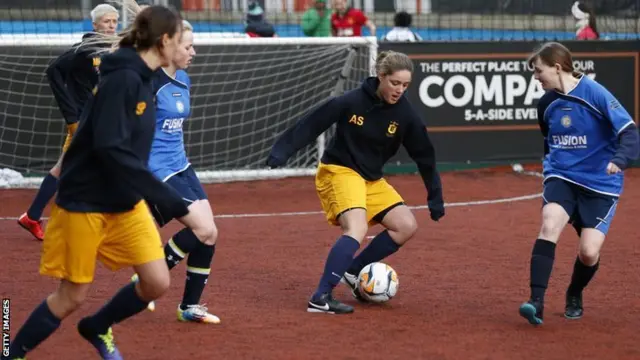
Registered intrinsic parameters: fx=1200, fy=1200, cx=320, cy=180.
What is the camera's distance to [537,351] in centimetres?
645

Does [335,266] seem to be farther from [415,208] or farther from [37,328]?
[415,208]

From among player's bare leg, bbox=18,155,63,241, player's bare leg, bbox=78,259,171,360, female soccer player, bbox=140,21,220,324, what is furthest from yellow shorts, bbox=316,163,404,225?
player's bare leg, bbox=18,155,63,241

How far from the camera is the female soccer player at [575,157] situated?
23.0 ft

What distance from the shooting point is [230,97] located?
13.9 meters

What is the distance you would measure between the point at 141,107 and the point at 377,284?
2.57 metres

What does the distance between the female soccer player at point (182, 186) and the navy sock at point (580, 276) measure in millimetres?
2175

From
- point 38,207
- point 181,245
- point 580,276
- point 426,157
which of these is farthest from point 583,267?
point 38,207

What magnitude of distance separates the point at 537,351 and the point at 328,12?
9.94m

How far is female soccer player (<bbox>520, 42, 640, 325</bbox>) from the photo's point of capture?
7.02 m

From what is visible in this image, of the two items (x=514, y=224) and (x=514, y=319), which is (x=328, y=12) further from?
(x=514, y=319)

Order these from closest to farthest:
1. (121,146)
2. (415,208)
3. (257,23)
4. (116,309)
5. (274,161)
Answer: (121,146), (116,309), (274,161), (415,208), (257,23)

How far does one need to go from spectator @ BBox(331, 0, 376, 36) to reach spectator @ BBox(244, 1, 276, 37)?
3.00ft

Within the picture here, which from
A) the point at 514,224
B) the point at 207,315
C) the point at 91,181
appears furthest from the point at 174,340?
the point at 514,224

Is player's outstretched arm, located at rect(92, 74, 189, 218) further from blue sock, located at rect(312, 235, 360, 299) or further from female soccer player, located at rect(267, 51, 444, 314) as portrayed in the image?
blue sock, located at rect(312, 235, 360, 299)
